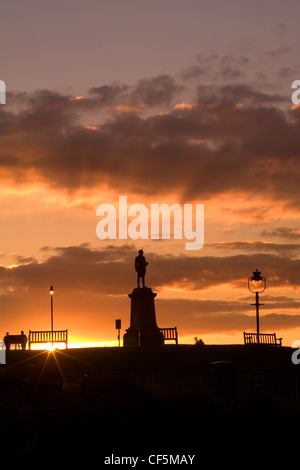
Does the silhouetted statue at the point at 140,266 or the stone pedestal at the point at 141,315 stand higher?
the silhouetted statue at the point at 140,266

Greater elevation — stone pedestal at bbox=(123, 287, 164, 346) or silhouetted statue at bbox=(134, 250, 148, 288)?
silhouetted statue at bbox=(134, 250, 148, 288)

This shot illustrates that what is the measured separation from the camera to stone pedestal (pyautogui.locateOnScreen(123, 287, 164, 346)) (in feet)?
175

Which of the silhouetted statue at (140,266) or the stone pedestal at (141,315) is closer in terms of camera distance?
the stone pedestal at (141,315)

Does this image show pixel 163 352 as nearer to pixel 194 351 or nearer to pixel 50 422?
pixel 194 351

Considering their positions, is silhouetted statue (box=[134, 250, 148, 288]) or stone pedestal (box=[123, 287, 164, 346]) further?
silhouetted statue (box=[134, 250, 148, 288])

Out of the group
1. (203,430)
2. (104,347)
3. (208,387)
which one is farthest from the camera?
(104,347)

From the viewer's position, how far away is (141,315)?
5400 cm

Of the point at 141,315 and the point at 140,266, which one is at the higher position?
the point at 140,266

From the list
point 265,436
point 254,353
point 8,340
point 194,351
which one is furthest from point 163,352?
point 265,436

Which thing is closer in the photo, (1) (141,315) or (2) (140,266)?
(1) (141,315)

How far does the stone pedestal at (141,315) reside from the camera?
175 feet
